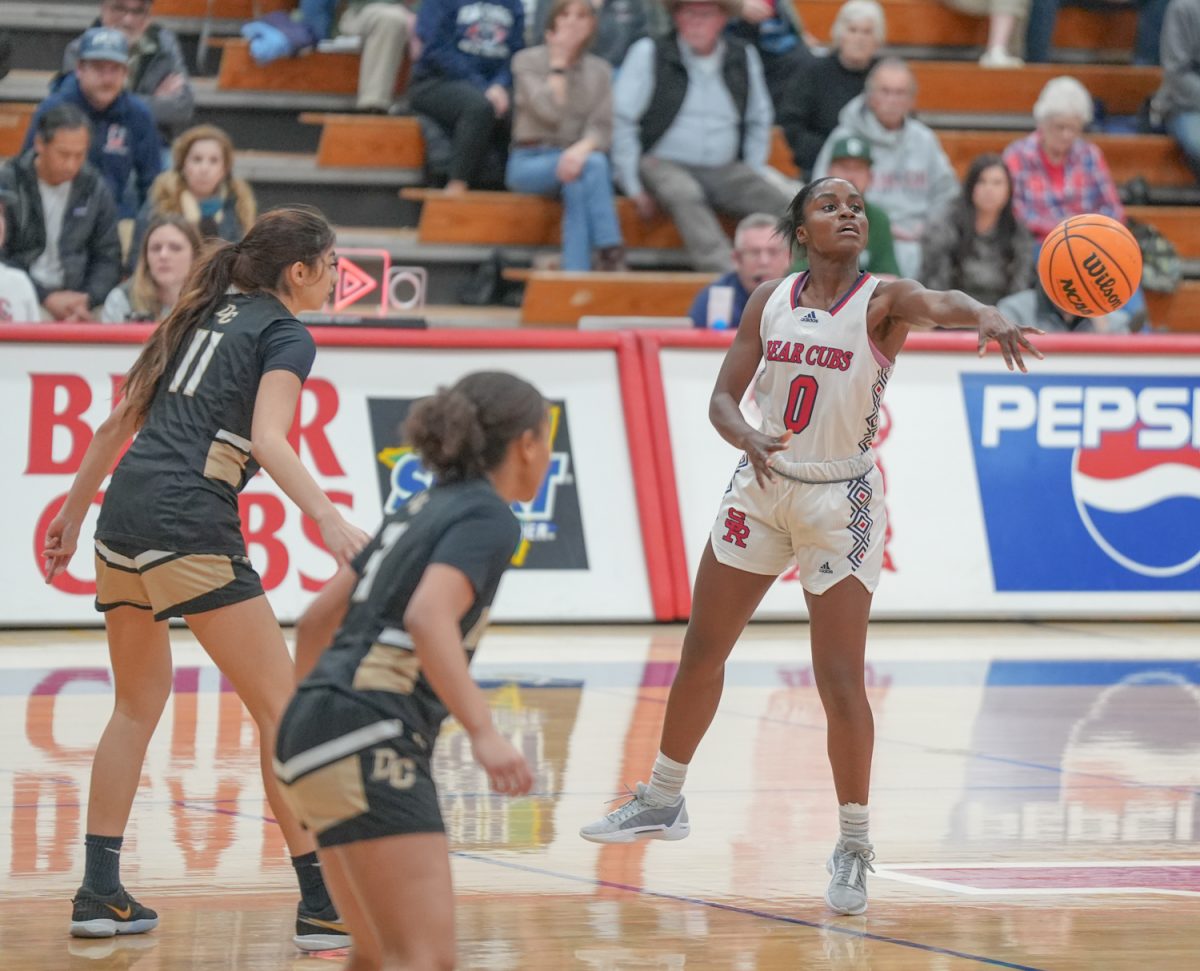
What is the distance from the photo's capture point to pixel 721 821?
6992mm

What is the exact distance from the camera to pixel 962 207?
1297cm

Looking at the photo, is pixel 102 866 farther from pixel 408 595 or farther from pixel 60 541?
pixel 408 595

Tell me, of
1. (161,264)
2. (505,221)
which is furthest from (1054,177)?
(161,264)

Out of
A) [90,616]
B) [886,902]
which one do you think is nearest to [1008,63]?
[90,616]

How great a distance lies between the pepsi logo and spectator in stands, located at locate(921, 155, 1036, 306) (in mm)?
1807

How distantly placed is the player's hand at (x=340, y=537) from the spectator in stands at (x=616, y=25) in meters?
10.5

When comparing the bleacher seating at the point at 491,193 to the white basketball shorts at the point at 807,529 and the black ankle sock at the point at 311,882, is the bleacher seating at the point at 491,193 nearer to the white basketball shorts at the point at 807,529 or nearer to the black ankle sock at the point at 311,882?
the white basketball shorts at the point at 807,529

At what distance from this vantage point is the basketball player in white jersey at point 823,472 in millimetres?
5988

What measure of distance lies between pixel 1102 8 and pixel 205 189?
925cm

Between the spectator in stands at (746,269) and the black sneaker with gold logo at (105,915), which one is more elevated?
the spectator in stands at (746,269)

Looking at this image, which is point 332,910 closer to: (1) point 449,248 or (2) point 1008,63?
(1) point 449,248

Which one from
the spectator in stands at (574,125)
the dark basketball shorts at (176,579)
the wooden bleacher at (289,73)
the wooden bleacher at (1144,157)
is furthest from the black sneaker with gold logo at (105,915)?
the wooden bleacher at (1144,157)

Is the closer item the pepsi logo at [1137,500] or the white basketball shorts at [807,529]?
the white basketball shorts at [807,529]

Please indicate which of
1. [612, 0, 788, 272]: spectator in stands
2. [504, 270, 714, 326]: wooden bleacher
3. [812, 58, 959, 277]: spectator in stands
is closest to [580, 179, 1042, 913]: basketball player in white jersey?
[504, 270, 714, 326]: wooden bleacher
